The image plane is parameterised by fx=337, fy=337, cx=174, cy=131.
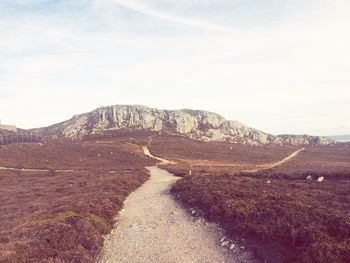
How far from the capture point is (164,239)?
20000 millimetres

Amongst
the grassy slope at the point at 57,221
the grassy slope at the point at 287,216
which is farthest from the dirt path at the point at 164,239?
the grassy slope at the point at 287,216

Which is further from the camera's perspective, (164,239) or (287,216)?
(164,239)

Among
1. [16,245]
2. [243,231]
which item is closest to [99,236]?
[16,245]

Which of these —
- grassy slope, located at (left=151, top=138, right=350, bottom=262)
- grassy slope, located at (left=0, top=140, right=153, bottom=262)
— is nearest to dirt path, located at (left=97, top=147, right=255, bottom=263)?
grassy slope, located at (left=0, top=140, right=153, bottom=262)

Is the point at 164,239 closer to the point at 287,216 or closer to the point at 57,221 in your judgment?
the point at 287,216

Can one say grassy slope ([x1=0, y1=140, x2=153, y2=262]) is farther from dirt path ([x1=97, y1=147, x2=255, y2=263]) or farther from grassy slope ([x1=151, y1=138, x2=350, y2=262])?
grassy slope ([x1=151, y1=138, x2=350, y2=262])

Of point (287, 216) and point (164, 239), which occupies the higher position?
point (287, 216)

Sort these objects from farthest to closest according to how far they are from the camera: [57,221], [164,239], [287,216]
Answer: [57,221], [164,239], [287,216]

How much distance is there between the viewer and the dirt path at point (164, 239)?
55.7ft

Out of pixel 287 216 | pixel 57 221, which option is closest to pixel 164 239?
pixel 287 216

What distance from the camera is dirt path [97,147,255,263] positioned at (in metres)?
17.0

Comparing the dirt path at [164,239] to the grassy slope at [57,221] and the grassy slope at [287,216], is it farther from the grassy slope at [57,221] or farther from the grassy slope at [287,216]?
the grassy slope at [287,216]

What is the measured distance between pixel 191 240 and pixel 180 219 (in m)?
5.28

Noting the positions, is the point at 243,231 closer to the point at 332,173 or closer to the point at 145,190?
the point at 145,190
